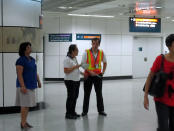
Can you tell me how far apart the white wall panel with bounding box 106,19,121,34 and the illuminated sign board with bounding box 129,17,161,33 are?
4.67 meters

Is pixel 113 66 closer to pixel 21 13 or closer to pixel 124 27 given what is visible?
pixel 124 27

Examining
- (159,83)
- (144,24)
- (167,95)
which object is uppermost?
(144,24)

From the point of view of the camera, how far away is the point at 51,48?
556 inches

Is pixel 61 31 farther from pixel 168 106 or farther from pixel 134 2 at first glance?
pixel 168 106

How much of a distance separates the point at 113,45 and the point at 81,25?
2095 mm

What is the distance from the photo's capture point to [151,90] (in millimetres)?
3121

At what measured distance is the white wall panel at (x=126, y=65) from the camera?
15.3 metres

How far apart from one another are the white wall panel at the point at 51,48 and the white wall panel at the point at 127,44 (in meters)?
3.61

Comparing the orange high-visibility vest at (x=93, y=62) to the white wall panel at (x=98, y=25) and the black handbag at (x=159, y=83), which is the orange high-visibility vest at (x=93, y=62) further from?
the white wall panel at (x=98, y=25)

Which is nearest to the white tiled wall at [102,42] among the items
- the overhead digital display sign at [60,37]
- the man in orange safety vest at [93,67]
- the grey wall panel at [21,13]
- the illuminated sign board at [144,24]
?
the overhead digital display sign at [60,37]

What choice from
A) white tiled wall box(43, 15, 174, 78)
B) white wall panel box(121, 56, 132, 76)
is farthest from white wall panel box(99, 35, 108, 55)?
white wall panel box(121, 56, 132, 76)

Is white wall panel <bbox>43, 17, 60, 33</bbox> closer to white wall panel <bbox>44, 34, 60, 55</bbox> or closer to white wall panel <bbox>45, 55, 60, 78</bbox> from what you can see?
white wall panel <bbox>44, 34, 60, 55</bbox>

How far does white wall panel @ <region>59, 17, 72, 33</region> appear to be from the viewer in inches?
550

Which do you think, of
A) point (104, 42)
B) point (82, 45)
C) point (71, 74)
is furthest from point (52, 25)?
point (71, 74)
